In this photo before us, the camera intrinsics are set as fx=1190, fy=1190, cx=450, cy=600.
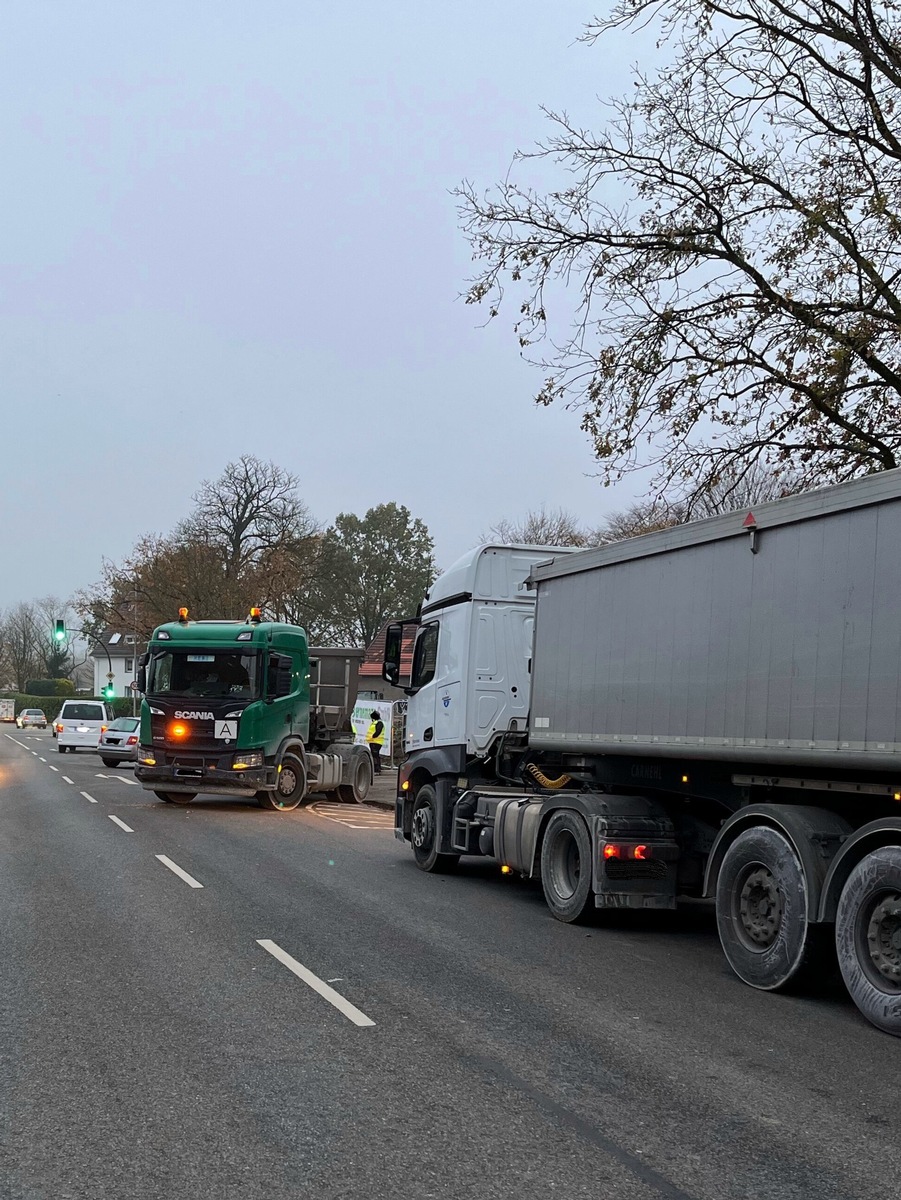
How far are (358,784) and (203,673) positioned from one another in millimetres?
5069

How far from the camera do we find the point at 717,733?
8.35 m

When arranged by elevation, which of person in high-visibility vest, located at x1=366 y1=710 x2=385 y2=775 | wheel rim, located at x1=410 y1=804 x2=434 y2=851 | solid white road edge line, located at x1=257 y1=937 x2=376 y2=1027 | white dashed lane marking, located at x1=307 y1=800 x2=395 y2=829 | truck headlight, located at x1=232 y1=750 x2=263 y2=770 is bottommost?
white dashed lane marking, located at x1=307 y1=800 x2=395 y2=829

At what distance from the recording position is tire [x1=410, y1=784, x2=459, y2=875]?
13125 mm

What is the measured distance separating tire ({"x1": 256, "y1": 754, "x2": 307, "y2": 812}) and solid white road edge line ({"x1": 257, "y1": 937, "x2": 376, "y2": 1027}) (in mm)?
13098

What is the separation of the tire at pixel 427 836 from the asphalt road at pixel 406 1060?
232cm

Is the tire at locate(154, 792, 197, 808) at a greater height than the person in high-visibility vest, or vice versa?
the person in high-visibility vest

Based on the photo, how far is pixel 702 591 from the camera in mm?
8648

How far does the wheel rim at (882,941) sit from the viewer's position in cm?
657

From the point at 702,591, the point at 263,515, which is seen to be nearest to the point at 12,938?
the point at 702,591

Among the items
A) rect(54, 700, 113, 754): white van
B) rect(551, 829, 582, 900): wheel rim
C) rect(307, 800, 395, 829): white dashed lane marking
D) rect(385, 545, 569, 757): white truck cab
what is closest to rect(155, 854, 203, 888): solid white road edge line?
rect(385, 545, 569, 757): white truck cab

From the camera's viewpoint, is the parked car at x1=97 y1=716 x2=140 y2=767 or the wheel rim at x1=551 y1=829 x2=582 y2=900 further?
the parked car at x1=97 y1=716 x2=140 y2=767

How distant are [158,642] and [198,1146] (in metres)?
17.1

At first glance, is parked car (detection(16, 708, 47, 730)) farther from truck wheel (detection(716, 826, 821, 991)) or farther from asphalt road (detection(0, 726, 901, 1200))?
truck wheel (detection(716, 826, 821, 991))

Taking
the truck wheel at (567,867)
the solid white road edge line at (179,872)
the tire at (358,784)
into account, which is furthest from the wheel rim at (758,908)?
the tire at (358,784)
